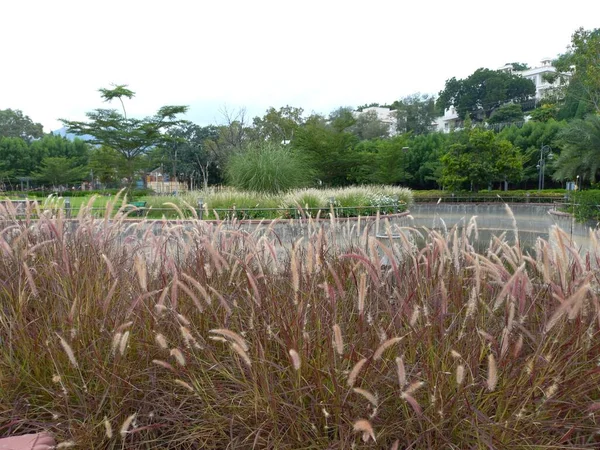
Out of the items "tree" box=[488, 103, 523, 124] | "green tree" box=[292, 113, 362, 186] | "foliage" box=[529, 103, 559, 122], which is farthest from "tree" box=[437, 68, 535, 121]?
"green tree" box=[292, 113, 362, 186]

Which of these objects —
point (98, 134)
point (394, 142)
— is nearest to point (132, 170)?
point (98, 134)

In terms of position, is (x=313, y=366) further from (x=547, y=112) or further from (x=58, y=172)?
(x=547, y=112)

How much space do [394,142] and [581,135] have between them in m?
16.0

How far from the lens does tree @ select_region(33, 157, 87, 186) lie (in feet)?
136

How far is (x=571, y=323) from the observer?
1918mm

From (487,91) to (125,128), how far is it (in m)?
63.0

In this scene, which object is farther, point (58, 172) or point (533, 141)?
point (58, 172)

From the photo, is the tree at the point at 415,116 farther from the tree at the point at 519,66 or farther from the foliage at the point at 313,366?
the foliage at the point at 313,366

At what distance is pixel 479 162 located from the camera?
31328 millimetres

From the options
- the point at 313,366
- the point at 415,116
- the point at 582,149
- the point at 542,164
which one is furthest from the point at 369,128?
the point at 313,366

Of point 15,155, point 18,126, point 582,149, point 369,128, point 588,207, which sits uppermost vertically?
point 18,126

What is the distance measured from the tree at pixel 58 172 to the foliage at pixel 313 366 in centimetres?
4364

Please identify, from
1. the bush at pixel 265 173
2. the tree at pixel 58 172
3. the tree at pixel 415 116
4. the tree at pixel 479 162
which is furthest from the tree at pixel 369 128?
the bush at pixel 265 173

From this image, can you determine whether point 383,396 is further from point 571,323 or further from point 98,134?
point 98,134
